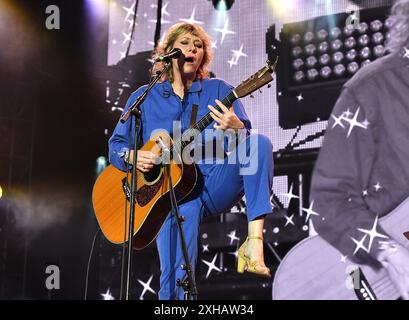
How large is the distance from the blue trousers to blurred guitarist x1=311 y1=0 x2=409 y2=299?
2.11 ft

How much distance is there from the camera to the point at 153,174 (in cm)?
366

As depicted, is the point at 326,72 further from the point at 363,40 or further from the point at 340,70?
the point at 363,40

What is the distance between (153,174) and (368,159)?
1223mm

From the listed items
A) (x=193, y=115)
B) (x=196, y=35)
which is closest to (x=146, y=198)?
(x=193, y=115)

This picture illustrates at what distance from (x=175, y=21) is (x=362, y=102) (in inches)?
54.7

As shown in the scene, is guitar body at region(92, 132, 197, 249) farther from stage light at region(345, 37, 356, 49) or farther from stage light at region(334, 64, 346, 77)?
stage light at region(345, 37, 356, 49)

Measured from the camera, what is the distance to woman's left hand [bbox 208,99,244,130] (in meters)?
3.40

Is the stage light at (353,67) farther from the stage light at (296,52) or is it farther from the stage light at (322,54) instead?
the stage light at (296,52)

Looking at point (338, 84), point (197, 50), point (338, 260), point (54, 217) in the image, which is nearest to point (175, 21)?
point (197, 50)

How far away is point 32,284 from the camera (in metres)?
4.86

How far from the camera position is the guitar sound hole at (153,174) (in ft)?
11.9

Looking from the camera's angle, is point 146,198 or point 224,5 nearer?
point 146,198

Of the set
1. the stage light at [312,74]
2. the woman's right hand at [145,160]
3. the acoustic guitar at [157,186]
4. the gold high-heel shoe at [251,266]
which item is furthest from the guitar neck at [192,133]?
the stage light at [312,74]

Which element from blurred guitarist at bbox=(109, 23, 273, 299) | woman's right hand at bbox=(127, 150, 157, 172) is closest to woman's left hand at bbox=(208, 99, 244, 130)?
blurred guitarist at bbox=(109, 23, 273, 299)
